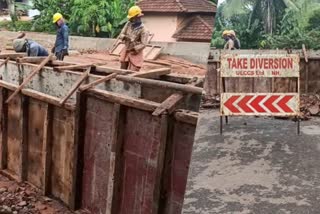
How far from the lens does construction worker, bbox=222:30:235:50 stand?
772 millimetres

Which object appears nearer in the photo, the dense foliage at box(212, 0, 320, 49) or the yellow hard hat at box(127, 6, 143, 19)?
the dense foliage at box(212, 0, 320, 49)

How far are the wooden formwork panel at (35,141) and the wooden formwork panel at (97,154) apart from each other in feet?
2.67

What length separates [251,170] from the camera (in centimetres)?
81

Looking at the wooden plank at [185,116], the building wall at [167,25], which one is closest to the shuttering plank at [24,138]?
the wooden plank at [185,116]

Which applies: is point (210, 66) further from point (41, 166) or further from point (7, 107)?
point (7, 107)

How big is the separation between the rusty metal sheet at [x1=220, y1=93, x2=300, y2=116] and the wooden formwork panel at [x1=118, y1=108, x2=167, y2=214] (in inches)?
54.6

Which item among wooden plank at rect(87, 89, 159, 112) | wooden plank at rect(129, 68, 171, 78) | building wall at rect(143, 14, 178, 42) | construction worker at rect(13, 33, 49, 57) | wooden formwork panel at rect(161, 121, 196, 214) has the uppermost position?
building wall at rect(143, 14, 178, 42)

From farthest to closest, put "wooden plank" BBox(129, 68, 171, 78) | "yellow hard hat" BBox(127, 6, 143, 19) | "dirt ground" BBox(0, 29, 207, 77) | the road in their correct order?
"dirt ground" BBox(0, 29, 207, 77) → "wooden plank" BBox(129, 68, 171, 78) → "yellow hard hat" BBox(127, 6, 143, 19) → the road

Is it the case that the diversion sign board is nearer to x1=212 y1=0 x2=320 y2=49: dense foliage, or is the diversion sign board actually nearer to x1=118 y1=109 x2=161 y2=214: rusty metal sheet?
x1=212 y1=0 x2=320 y2=49: dense foliage

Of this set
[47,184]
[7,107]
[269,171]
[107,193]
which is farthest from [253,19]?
[7,107]

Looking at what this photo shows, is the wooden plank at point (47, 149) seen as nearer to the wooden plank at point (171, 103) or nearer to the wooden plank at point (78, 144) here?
the wooden plank at point (78, 144)

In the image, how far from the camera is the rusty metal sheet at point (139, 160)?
2.47 m

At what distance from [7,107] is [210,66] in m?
3.92

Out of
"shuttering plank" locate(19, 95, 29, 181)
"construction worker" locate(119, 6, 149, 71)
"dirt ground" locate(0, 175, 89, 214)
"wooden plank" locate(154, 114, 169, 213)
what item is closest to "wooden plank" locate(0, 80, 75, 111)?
"shuttering plank" locate(19, 95, 29, 181)
